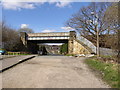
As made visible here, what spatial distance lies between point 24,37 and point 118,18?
3222cm

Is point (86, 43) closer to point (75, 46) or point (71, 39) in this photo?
point (75, 46)

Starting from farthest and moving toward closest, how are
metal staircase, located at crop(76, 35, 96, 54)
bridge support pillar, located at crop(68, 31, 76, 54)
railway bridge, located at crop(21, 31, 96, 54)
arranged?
bridge support pillar, located at crop(68, 31, 76, 54), railway bridge, located at crop(21, 31, 96, 54), metal staircase, located at crop(76, 35, 96, 54)

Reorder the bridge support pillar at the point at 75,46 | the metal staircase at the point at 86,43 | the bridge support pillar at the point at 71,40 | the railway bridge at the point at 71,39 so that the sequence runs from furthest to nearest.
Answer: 1. the bridge support pillar at the point at 71,40
2. the bridge support pillar at the point at 75,46
3. the railway bridge at the point at 71,39
4. the metal staircase at the point at 86,43

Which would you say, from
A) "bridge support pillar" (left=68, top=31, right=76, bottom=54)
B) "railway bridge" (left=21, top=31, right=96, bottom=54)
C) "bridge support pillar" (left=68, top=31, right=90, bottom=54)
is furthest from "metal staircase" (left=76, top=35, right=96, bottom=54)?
"bridge support pillar" (left=68, top=31, right=76, bottom=54)

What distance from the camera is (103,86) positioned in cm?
547

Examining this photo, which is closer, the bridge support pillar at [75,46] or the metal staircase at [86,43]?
the metal staircase at [86,43]

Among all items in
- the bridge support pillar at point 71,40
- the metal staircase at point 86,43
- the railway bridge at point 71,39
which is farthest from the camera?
the bridge support pillar at point 71,40

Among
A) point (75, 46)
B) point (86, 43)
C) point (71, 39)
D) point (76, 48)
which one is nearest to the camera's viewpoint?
point (86, 43)

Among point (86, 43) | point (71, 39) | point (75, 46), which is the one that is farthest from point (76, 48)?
point (71, 39)

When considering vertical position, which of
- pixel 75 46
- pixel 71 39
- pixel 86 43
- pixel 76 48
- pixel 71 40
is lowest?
pixel 76 48

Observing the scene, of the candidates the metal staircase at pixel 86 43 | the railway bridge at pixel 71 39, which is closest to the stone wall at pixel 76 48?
the railway bridge at pixel 71 39

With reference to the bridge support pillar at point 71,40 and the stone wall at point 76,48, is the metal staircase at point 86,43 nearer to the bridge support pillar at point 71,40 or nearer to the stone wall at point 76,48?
the stone wall at point 76,48

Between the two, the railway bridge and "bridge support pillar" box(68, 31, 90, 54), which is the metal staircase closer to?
the railway bridge

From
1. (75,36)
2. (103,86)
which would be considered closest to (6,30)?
(75,36)
